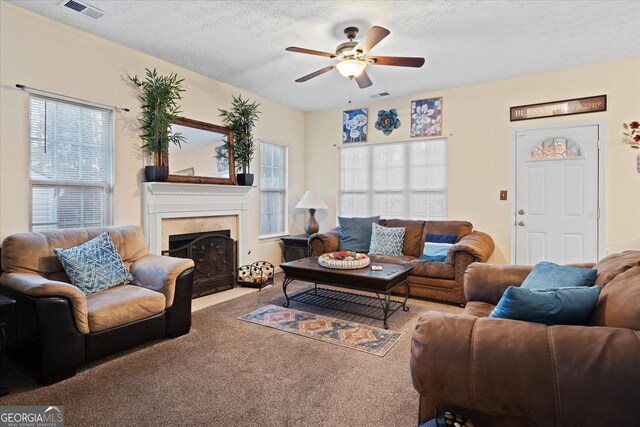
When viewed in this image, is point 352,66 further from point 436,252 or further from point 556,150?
point 556,150

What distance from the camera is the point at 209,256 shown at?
4453mm

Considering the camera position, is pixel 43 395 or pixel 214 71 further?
pixel 214 71

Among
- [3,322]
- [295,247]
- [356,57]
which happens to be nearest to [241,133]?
[295,247]

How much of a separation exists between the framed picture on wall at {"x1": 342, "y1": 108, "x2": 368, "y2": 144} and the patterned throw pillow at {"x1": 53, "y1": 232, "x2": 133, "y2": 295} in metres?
3.91

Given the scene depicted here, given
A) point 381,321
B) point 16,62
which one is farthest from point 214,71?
point 381,321

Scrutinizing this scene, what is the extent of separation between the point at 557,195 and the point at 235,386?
4.26 m

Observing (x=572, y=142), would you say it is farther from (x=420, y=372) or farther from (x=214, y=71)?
(x=214, y=71)

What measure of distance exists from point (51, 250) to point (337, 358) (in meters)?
2.45

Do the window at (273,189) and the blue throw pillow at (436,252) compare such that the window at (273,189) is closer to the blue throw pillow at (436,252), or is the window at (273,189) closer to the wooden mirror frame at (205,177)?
the wooden mirror frame at (205,177)

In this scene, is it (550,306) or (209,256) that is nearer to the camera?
(550,306)

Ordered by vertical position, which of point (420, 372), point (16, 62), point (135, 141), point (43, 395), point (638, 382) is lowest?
point (43, 395)

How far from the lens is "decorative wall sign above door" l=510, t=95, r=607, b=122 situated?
4.08m

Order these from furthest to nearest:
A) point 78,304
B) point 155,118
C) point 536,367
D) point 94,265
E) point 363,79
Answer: point 155,118 → point 363,79 → point 94,265 → point 78,304 → point 536,367

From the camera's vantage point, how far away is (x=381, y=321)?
11.1 ft
